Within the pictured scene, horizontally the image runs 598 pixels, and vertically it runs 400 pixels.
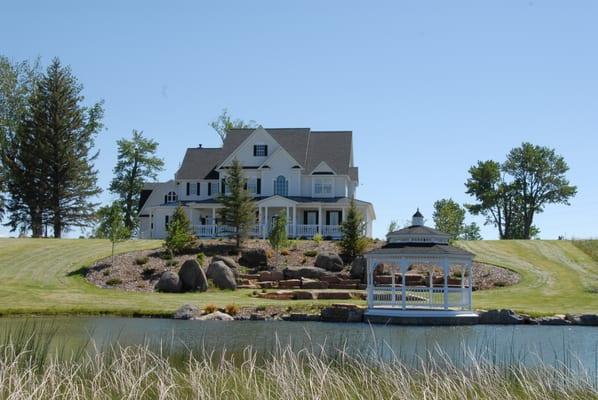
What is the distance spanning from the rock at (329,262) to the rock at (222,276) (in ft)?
20.7

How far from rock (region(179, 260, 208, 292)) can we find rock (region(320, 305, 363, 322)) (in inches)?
480

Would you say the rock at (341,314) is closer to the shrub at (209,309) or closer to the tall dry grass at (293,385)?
the shrub at (209,309)

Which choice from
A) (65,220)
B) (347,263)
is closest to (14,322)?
(347,263)

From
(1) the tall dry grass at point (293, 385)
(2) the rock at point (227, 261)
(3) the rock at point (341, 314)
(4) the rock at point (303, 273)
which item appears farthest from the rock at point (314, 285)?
(1) the tall dry grass at point (293, 385)

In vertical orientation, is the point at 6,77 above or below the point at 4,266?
above

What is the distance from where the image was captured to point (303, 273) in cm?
4784

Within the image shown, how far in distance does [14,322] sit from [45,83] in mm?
46860

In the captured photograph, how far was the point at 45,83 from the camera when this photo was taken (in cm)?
7269

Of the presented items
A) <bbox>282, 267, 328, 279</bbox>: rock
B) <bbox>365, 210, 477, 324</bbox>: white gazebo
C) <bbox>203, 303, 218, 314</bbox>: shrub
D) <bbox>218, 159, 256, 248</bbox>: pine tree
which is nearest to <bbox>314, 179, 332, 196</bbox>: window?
<bbox>218, 159, 256, 248</bbox>: pine tree

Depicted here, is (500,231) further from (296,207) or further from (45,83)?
(45,83)

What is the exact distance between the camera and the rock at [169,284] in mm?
44281

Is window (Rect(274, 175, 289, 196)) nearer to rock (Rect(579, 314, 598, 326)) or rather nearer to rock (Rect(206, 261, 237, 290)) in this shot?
rock (Rect(206, 261, 237, 290))

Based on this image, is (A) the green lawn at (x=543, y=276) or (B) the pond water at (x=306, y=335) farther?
(A) the green lawn at (x=543, y=276)

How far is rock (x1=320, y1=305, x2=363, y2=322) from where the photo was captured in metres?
33.4
